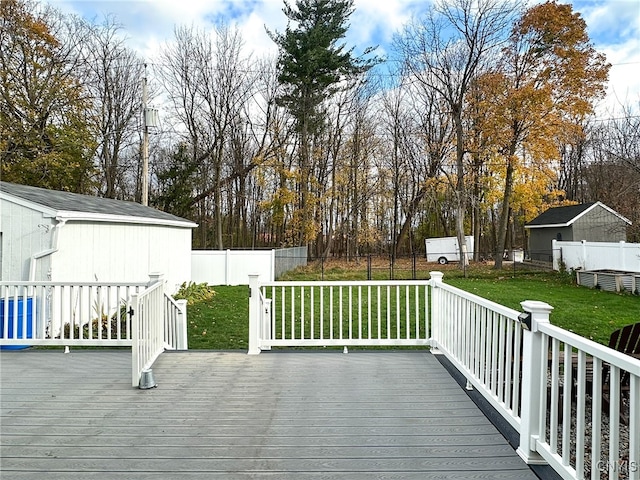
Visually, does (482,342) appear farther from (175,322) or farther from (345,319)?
(345,319)

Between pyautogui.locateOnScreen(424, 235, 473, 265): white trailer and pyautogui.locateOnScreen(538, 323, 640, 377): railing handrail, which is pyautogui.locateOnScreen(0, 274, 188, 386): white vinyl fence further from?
pyautogui.locateOnScreen(424, 235, 473, 265): white trailer

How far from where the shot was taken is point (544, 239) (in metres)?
19.3

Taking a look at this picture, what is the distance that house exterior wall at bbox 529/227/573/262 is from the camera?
57.1 ft

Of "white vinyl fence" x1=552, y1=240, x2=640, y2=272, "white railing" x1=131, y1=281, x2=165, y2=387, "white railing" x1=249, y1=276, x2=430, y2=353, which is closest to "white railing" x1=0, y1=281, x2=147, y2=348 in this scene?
"white railing" x1=131, y1=281, x2=165, y2=387

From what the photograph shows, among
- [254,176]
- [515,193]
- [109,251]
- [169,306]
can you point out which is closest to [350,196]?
[254,176]

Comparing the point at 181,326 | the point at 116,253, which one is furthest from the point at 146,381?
the point at 116,253

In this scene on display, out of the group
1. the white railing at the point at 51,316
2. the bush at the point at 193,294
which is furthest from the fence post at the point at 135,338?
the bush at the point at 193,294

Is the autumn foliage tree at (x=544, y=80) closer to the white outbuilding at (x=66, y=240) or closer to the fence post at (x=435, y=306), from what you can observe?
the fence post at (x=435, y=306)

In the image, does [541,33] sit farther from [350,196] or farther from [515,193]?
[350,196]

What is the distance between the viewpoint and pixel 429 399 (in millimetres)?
3314

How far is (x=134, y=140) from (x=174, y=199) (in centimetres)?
287

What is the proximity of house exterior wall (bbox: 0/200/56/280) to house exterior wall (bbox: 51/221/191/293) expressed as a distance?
0.24 metres

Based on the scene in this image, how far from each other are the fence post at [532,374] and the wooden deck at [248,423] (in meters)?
0.14

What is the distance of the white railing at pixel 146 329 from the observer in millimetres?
3496
